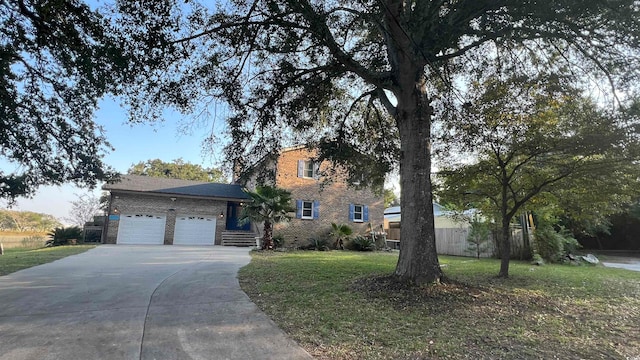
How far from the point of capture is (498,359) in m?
3.55

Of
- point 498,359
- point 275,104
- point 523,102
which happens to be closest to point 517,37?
point 523,102

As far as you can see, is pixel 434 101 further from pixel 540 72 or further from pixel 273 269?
pixel 273 269

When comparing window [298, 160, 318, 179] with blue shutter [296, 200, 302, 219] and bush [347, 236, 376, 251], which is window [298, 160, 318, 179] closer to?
blue shutter [296, 200, 302, 219]

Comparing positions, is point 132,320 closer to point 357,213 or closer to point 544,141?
point 544,141

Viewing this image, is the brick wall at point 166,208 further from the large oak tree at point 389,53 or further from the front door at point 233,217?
the large oak tree at point 389,53

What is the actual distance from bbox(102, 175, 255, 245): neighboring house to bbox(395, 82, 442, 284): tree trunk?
50.3 feet

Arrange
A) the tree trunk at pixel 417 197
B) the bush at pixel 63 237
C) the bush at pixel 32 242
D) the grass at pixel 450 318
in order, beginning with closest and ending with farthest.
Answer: the grass at pixel 450 318 → the tree trunk at pixel 417 197 → the bush at pixel 63 237 → the bush at pixel 32 242

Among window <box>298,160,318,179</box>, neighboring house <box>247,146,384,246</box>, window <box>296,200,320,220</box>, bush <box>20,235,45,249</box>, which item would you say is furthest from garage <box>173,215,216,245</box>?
bush <box>20,235,45,249</box>

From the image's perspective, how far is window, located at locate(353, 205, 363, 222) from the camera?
72.3ft

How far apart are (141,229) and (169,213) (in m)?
1.72

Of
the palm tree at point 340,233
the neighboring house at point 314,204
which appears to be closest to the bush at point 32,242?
the neighboring house at point 314,204

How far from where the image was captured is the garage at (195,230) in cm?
2028

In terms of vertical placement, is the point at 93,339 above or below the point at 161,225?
below

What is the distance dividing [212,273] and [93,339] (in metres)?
4.80
